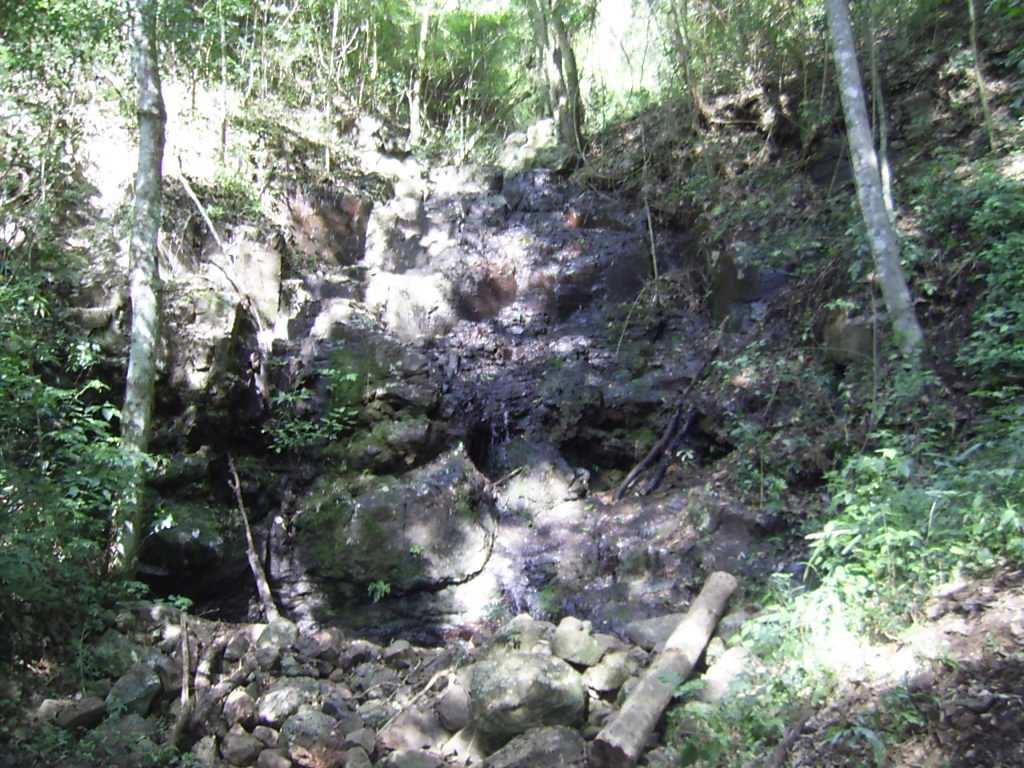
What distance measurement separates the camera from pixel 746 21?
12.1m

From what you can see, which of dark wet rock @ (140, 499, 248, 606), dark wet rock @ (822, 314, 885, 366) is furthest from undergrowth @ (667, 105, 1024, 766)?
dark wet rock @ (140, 499, 248, 606)

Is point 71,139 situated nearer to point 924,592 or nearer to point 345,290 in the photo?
point 345,290

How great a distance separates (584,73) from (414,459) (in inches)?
484

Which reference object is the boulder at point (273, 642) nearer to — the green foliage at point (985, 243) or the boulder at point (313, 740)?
the boulder at point (313, 740)

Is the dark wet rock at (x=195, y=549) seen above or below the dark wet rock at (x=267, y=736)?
above

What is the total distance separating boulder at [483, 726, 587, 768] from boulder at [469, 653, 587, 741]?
0.12 metres

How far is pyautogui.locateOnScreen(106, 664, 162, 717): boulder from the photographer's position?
5.20 meters

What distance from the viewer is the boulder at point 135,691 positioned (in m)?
5.20

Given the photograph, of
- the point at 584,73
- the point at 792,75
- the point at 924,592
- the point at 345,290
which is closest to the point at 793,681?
the point at 924,592

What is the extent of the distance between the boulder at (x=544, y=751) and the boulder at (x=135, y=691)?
263 cm

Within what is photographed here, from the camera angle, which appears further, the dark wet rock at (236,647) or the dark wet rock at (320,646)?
the dark wet rock at (320,646)

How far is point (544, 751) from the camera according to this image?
453 centimetres

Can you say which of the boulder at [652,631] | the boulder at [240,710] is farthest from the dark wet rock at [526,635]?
the boulder at [240,710]

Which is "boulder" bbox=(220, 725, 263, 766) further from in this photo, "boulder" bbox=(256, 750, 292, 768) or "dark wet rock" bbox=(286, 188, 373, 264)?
"dark wet rock" bbox=(286, 188, 373, 264)
